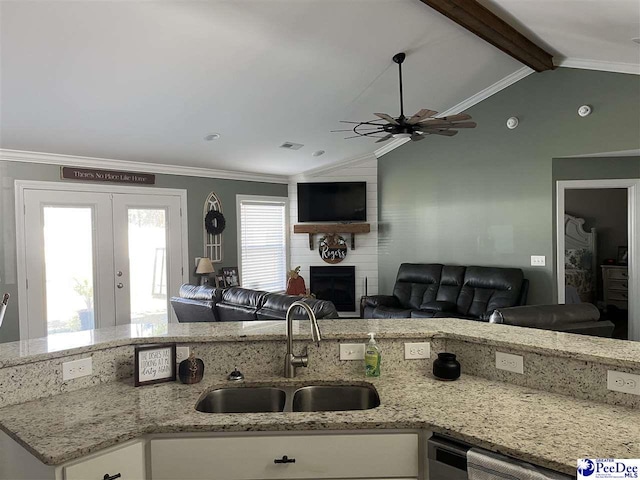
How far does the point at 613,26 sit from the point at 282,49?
2814mm

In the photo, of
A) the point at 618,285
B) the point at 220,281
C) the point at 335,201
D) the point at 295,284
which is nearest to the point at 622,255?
the point at 618,285

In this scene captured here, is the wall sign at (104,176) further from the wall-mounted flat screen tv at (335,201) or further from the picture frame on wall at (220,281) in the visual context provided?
the wall-mounted flat screen tv at (335,201)

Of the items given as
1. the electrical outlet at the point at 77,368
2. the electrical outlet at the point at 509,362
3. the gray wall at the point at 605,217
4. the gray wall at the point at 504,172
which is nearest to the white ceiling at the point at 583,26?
the gray wall at the point at 504,172

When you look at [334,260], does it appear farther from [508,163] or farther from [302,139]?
[508,163]

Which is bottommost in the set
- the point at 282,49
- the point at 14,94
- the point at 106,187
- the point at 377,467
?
the point at 377,467

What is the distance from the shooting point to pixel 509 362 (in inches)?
80.3

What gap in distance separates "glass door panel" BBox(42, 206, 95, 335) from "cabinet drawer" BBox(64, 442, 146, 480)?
14.2 feet

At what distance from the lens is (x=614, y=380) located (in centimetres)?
177

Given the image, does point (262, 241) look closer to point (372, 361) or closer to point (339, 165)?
point (339, 165)

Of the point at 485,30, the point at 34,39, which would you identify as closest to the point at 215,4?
the point at 34,39

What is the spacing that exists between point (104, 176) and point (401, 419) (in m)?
5.20

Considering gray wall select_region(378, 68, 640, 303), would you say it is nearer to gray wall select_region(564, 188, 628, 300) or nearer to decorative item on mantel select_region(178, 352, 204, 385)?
gray wall select_region(564, 188, 628, 300)

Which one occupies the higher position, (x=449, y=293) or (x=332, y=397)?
(x=332, y=397)

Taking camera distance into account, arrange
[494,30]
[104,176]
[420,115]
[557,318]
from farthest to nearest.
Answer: [104,176] → [494,30] → [420,115] → [557,318]
